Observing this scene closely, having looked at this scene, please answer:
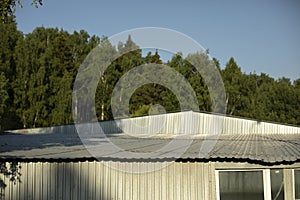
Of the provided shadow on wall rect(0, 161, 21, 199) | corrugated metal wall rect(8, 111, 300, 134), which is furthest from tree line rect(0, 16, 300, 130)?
shadow on wall rect(0, 161, 21, 199)

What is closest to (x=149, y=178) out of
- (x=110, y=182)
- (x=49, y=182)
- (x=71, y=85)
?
(x=110, y=182)

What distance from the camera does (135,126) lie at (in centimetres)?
2883

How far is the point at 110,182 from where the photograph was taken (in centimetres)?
1053

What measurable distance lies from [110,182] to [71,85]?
30628mm

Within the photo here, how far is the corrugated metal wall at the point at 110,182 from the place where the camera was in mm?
10375

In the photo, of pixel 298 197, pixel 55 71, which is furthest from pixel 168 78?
pixel 298 197

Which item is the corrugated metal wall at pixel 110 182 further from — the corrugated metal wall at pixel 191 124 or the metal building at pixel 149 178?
the corrugated metal wall at pixel 191 124

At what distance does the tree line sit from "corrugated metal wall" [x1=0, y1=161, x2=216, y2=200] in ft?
86.5

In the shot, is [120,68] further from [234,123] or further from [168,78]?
[234,123]

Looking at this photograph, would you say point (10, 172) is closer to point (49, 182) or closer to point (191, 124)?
point (49, 182)

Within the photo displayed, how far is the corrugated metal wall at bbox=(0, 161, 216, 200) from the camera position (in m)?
10.4

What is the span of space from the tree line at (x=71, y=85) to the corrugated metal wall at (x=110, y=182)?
2637cm

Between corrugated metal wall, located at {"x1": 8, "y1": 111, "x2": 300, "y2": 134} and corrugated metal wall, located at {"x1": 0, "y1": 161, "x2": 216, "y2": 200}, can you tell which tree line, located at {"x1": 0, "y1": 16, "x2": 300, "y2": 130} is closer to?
corrugated metal wall, located at {"x1": 8, "y1": 111, "x2": 300, "y2": 134}

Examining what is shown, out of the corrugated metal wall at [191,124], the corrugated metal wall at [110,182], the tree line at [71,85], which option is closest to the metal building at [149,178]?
the corrugated metal wall at [110,182]
